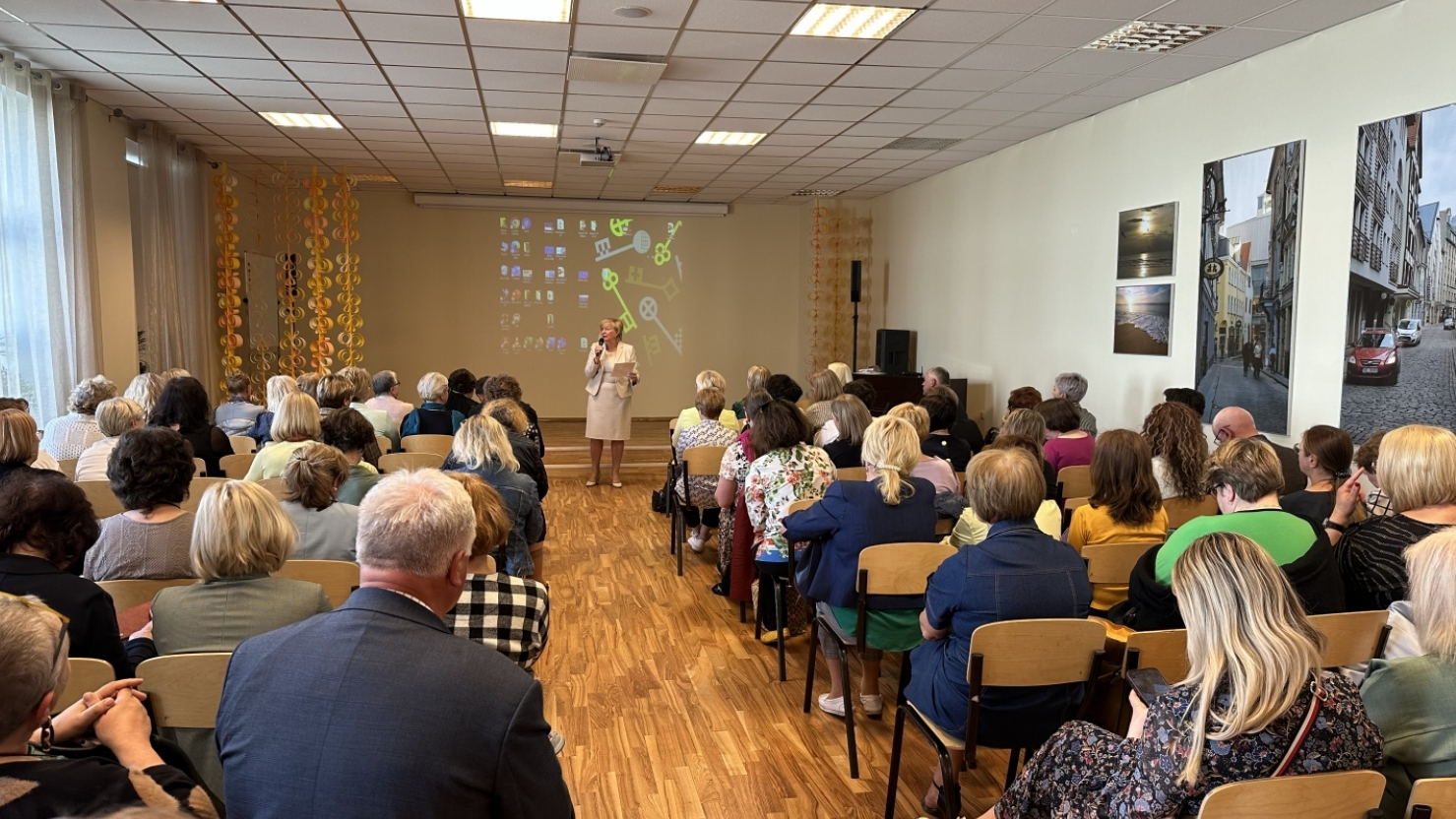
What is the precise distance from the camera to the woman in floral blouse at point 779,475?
4285mm

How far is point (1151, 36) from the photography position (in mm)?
5465

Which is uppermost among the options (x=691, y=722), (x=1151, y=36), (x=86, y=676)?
(x=1151, y=36)

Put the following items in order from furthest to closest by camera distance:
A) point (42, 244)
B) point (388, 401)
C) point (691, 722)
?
point (388, 401) < point (42, 244) < point (691, 722)

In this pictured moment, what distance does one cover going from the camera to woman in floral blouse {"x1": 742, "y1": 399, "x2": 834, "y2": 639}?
429cm

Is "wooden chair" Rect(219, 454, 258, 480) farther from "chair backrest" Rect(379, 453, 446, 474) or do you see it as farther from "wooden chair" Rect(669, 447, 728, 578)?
"wooden chair" Rect(669, 447, 728, 578)

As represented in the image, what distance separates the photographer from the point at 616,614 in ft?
17.2

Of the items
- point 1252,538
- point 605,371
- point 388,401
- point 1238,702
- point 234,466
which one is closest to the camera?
point 1238,702

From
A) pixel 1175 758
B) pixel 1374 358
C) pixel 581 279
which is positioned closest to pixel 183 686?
pixel 1175 758

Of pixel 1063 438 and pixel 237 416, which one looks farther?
pixel 237 416

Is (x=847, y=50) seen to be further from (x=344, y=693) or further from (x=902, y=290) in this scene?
(x=902, y=290)

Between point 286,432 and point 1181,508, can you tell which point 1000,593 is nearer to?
point 1181,508

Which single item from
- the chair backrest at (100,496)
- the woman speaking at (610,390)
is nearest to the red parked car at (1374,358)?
the woman speaking at (610,390)

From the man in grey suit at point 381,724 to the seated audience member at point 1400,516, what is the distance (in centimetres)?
262

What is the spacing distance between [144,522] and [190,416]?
2.39m
